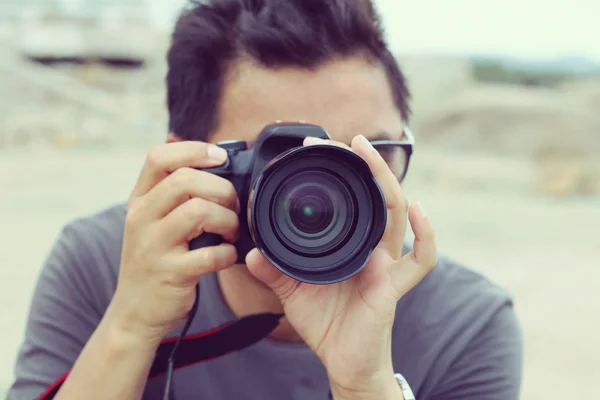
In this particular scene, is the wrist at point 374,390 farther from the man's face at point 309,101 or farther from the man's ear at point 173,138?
the man's ear at point 173,138

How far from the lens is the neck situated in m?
1.55

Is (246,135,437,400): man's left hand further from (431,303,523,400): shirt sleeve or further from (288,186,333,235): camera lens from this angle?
(431,303,523,400): shirt sleeve

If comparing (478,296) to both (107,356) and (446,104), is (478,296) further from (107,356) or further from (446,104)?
(446,104)

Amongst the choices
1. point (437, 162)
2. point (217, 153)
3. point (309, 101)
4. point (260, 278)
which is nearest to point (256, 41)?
point (309, 101)

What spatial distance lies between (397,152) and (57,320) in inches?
33.8

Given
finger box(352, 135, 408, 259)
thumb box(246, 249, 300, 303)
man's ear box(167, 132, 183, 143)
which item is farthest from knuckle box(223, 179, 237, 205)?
man's ear box(167, 132, 183, 143)

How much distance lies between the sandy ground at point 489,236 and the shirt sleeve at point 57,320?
1712mm

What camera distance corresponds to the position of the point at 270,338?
5.17ft

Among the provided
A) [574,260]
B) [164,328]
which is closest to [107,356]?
[164,328]

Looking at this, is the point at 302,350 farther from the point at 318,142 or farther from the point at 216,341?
the point at 318,142

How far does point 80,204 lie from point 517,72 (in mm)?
28389

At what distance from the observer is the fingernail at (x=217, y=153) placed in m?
1.35

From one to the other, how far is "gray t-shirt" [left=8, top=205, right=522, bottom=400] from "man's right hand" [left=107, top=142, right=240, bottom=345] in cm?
25

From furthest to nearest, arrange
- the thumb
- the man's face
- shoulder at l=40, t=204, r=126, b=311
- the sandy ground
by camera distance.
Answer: the sandy ground < shoulder at l=40, t=204, r=126, b=311 < the man's face < the thumb
